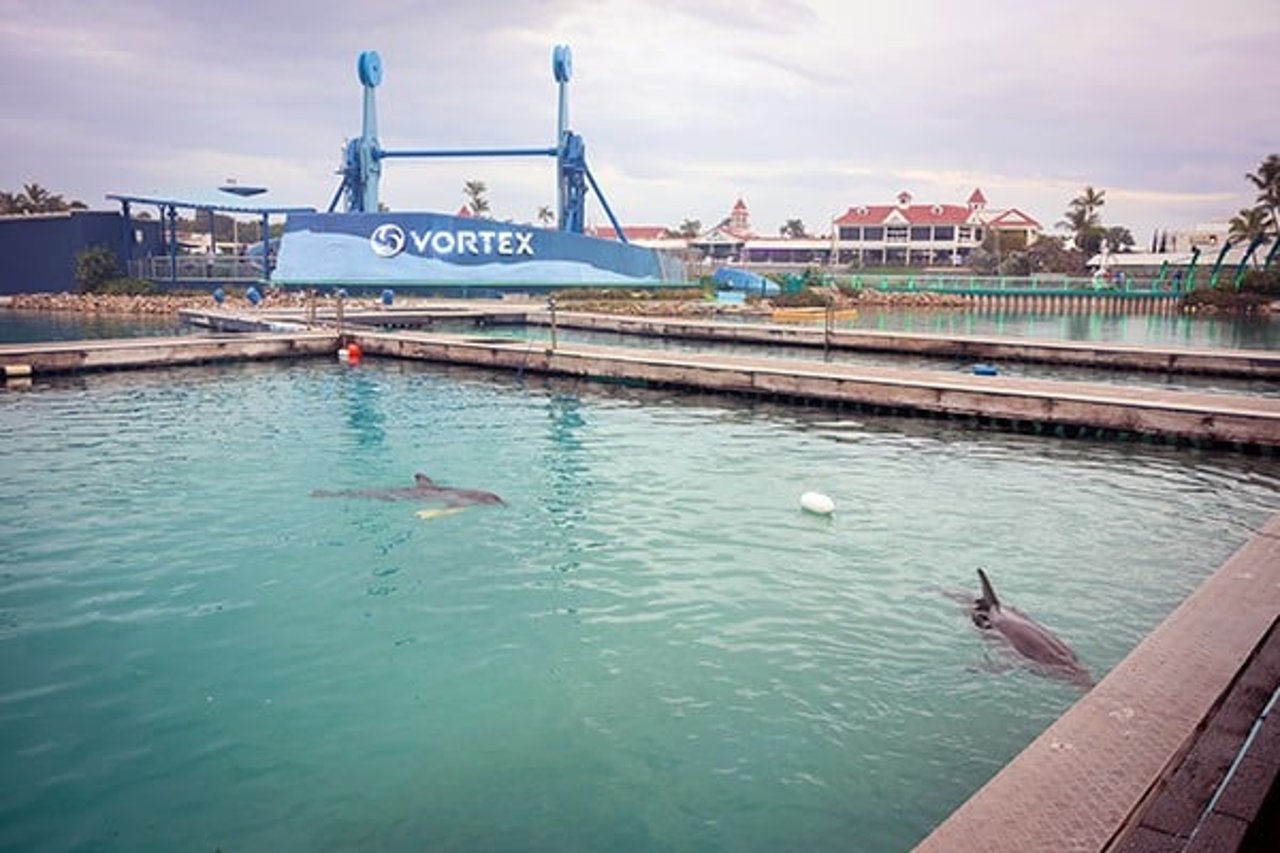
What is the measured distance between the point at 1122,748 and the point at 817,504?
23.2ft

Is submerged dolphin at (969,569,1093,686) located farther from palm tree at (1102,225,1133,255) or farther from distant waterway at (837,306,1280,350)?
palm tree at (1102,225,1133,255)

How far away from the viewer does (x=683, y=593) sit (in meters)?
9.62

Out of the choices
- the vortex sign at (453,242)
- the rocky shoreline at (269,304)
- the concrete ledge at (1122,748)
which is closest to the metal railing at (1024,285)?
the rocky shoreline at (269,304)

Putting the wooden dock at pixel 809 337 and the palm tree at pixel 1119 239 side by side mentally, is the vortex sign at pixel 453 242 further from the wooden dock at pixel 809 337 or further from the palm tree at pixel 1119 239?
the palm tree at pixel 1119 239

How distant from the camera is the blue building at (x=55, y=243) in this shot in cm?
6022

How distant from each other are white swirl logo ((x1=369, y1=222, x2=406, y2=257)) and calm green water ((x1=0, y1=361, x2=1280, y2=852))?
39.7 meters

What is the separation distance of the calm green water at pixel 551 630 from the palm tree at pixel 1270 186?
73428 mm

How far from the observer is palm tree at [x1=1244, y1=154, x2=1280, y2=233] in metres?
74.6

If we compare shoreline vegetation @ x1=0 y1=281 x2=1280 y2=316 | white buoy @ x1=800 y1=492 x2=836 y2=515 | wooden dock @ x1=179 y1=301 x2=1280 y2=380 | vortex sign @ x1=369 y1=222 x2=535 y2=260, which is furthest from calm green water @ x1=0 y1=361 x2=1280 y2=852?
vortex sign @ x1=369 y1=222 x2=535 y2=260

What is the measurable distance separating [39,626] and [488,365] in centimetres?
1910

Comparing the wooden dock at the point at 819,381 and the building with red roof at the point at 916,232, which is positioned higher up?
the building with red roof at the point at 916,232

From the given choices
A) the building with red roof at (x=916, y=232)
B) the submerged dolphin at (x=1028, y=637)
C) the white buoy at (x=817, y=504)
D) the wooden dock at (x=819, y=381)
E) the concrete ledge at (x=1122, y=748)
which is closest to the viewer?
the concrete ledge at (x=1122, y=748)

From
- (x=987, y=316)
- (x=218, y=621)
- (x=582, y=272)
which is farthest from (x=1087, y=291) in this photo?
(x=218, y=621)

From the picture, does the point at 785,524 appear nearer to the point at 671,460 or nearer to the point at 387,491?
the point at 671,460
